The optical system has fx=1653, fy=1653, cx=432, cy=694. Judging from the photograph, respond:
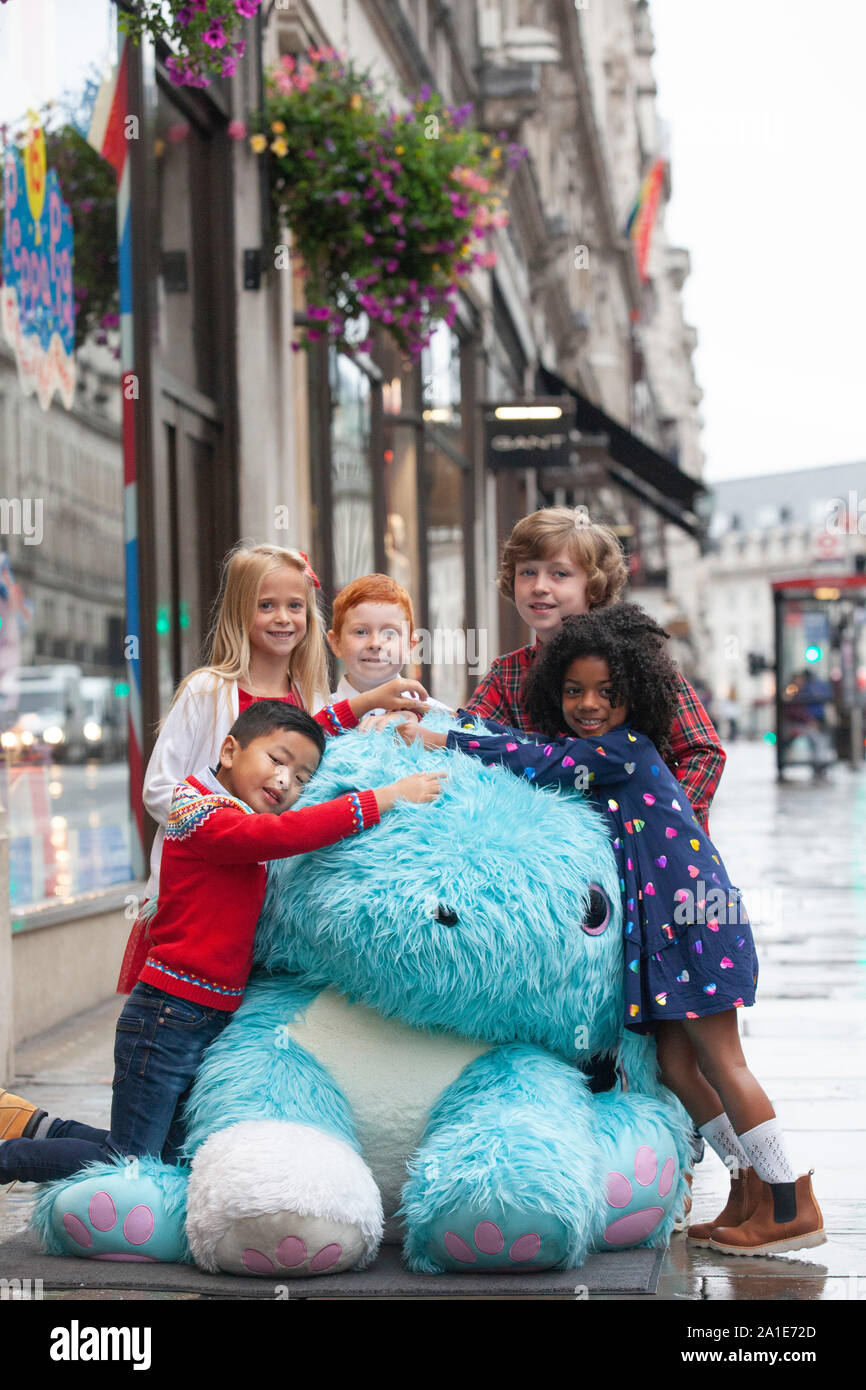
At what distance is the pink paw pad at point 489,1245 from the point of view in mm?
3230

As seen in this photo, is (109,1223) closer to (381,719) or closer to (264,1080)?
(264,1080)

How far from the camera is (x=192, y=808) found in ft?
11.6

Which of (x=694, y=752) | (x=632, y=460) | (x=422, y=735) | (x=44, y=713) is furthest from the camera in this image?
(x=632, y=460)

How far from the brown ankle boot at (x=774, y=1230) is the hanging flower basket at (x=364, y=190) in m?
5.75

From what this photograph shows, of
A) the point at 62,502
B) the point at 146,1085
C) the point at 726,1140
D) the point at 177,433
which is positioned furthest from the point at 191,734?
the point at 177,433

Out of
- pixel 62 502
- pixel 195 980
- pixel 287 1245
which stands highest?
pixel 62 502

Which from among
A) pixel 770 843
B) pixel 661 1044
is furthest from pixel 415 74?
pixel 661 1044

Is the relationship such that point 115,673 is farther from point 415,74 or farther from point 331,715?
point 415,74

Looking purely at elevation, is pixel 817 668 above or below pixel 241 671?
above

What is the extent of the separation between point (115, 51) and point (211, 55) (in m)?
2.04

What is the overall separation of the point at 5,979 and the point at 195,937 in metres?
1.64

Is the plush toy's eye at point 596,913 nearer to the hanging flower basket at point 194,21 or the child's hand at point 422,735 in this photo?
the child's hand at point 422,735

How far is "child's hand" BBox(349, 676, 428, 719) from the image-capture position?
12.6 ft

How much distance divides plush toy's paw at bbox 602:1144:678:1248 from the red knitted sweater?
90cm
